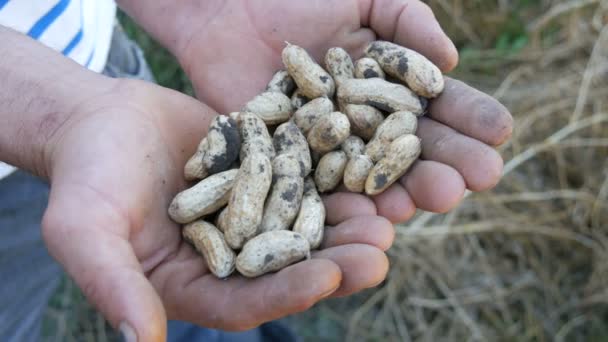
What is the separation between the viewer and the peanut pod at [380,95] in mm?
1415

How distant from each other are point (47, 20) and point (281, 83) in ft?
1.68

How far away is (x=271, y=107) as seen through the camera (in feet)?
4.72

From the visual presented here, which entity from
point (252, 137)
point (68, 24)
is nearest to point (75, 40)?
point (68, 24)

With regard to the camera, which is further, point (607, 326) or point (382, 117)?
point (607, 326)

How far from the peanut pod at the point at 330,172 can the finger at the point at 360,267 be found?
34cm

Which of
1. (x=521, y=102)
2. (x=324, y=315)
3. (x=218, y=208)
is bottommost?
(x=324, y=315)

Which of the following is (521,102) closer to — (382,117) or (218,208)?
(382,117)

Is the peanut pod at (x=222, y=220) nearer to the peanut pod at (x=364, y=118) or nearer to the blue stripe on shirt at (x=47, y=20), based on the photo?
the peanut pod at (x=364, y=118)

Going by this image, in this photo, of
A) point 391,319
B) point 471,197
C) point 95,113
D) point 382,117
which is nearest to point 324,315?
point 391,319

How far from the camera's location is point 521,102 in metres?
2.38

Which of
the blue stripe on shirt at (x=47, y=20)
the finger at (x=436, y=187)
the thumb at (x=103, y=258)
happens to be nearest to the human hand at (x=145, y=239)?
the thumb at (x=103, y=258)

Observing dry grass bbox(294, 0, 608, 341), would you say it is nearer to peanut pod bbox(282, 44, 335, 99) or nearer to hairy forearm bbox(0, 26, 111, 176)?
peanut pod bbox(282, 44, 335, 99)

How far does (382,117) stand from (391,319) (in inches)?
32.3

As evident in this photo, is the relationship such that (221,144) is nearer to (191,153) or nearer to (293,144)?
(191,153)
